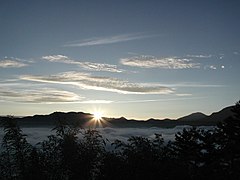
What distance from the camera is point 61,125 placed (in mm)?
41594

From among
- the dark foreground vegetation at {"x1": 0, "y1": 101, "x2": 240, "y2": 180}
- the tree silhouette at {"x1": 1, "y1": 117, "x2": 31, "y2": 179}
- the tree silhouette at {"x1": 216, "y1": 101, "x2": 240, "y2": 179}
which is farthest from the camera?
the tree silhouette at {"x1": 1, "y1": 117, "x2": 31, "y2": 179}

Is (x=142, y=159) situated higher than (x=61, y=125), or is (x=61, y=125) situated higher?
(x=61, y=125)

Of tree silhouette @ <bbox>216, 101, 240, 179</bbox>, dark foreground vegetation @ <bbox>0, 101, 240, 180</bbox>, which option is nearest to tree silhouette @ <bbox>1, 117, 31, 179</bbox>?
dark foreground vegetation @ <bbox>0, 101, 240, 180</bbox>

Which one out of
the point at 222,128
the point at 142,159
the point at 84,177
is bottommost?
the point at 84,177

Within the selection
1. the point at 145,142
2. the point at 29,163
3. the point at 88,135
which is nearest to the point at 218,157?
the point at 145,142

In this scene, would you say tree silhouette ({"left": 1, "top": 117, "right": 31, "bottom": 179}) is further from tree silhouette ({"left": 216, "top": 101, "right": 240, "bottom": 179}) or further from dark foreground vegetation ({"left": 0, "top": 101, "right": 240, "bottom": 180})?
tree silhouette ({"left": 216, "top": 101, "right": 240, "bottom": 179})

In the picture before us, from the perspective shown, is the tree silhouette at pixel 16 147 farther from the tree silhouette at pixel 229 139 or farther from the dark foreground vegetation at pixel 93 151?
the tree silhouette at pixel 229 139

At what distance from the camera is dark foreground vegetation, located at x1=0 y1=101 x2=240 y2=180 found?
102ft

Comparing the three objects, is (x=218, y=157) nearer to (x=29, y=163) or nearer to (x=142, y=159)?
(x=142, y=159)

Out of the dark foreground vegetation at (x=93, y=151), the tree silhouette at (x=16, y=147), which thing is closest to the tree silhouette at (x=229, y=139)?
the dark foreground vegetation at (x=93, y=151)

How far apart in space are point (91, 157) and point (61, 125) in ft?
21.9

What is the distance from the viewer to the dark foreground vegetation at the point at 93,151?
3111 cm

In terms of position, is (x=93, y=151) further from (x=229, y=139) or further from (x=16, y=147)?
(x=229, y=139)

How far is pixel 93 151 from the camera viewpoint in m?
37.8
